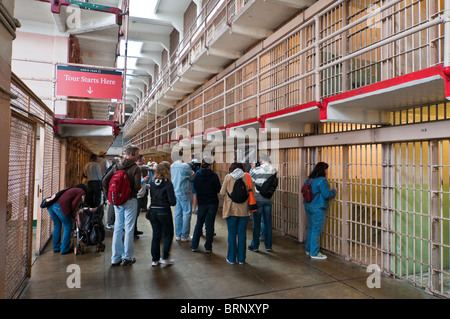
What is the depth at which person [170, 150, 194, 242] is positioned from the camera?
5688mm

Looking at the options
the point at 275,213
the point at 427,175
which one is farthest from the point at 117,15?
the point at 427,175

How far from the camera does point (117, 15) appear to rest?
7.36m

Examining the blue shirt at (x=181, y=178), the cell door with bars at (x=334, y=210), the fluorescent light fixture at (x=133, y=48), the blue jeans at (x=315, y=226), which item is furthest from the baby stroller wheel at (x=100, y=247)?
the fluorescent light fixture at (x=133, y=48)

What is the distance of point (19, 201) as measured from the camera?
3.37 meters

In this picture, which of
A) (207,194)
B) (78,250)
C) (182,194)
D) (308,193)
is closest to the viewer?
(308,193)

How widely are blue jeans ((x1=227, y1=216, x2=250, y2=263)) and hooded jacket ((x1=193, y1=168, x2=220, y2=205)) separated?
25.6 inches

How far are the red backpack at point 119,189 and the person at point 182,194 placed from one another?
1.52 meters

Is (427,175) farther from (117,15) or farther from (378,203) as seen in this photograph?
(117,15)

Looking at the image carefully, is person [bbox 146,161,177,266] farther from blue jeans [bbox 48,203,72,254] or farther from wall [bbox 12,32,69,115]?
wall [bbox 12,32,69,115]

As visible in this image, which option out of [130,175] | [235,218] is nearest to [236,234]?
[235,218]

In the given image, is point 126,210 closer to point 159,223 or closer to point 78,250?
point 159,223

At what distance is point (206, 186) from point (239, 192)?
2.53 ft
